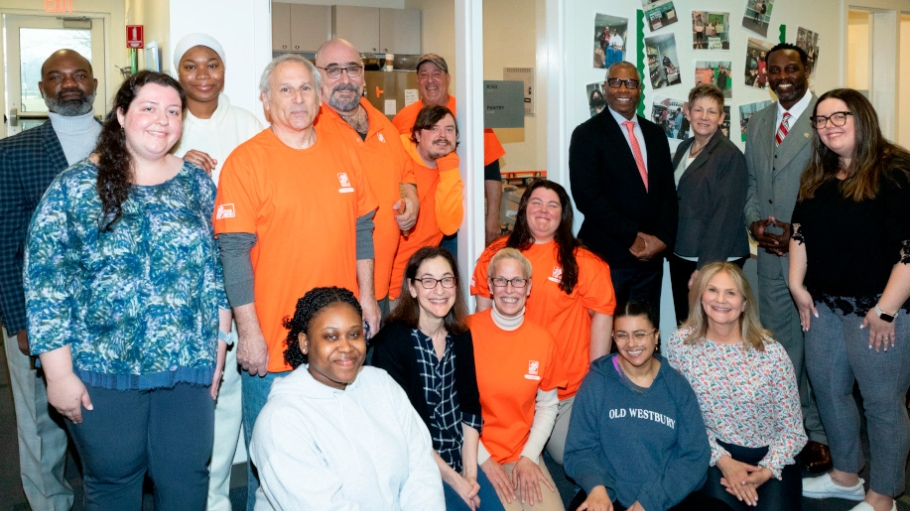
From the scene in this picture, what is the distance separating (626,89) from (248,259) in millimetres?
2099

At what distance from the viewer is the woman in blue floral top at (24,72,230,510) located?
6.70 ft

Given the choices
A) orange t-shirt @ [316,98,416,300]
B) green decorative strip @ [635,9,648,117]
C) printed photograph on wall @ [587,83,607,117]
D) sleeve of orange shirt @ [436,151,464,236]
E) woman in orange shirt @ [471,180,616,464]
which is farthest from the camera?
green decorative strip @ [635,9,648,117]

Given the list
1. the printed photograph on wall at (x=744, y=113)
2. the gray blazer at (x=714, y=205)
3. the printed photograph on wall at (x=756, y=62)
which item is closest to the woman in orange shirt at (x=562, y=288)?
the gray blazer at (x=714, y=205)

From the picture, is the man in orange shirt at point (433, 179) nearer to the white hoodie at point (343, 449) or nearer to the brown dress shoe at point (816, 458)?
the white hoodie at point (343, 449)

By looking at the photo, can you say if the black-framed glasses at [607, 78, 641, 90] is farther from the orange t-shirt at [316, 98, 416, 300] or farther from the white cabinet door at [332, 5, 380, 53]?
the white cabinet door at [332, 5, 380, 53]

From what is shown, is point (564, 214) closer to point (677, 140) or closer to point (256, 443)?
point (677, 140)

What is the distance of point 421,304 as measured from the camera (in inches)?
109

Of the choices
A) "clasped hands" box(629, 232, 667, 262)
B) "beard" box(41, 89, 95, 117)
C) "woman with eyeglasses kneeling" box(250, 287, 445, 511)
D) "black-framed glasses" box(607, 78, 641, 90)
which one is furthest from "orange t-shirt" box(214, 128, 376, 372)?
"black-framed glasses" box(607, 78, 641, 90)

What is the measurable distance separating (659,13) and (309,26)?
14.5 ft

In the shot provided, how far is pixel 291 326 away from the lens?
2316mm

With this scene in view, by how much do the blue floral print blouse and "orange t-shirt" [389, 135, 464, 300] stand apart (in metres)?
1.42

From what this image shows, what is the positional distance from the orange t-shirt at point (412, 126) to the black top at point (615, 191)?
1.72ft

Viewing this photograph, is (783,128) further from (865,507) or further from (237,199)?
(237,199)

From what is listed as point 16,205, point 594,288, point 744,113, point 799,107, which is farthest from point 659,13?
point 16,205
